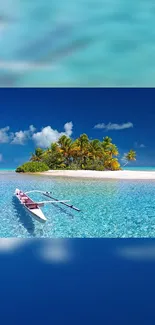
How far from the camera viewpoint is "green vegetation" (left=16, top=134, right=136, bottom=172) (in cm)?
855

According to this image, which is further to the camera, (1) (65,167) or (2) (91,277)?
(1) (65,167)

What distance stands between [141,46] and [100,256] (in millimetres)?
3055

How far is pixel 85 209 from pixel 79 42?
2.64m

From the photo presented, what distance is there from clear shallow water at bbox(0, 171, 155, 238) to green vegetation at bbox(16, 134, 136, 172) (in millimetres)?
288

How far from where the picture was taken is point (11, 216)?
756 centimetres

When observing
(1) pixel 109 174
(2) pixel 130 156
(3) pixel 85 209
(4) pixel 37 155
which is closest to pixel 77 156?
(1) pixel 109 174

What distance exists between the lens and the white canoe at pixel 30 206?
7.20 meters

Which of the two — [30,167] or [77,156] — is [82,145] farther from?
[30,167]

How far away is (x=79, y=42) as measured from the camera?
6680 mm

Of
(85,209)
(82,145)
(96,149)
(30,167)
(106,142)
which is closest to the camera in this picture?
(85,209)

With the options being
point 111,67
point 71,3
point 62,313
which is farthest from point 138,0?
point 62,313

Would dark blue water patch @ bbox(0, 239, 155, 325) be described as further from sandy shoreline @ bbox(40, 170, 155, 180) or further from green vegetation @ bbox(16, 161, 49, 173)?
sandy shoreline @ bbox(40, 170, 155, 180)

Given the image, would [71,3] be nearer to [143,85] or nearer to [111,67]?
[111,67]

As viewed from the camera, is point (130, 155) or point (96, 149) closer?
point (130, 155)
